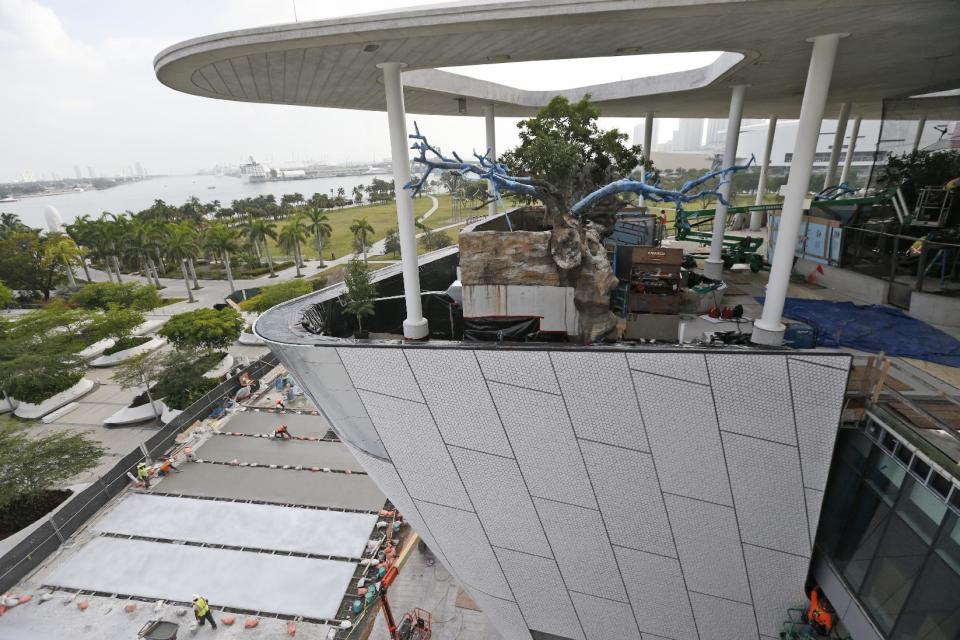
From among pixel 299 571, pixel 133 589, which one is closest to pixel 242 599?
pixel 299 571

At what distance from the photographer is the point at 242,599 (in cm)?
1212

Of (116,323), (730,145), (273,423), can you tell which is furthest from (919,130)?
(116,323)

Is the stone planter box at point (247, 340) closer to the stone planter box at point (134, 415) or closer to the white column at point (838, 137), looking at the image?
the stone planter box at point (134, 415)

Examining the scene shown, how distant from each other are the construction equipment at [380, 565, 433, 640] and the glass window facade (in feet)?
29.6

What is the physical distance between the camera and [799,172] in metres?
8.01

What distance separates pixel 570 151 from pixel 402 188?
8476 millimetres

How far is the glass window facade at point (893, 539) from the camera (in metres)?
5.11

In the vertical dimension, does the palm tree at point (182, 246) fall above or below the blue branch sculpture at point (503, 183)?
below

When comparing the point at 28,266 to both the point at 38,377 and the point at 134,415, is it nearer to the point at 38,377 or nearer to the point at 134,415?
the point at 38,377

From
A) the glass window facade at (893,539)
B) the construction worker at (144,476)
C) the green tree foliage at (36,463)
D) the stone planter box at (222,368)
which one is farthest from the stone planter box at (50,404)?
the glass window facade at (893,539)

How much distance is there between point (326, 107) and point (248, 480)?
1429 centimetres

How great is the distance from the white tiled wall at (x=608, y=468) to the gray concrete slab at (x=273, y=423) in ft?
40.5

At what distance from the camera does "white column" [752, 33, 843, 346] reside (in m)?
7.80

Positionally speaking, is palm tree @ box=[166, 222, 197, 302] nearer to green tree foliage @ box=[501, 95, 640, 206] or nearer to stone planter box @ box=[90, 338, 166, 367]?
stone planter box @ box=[90, 338, 166, 367]
